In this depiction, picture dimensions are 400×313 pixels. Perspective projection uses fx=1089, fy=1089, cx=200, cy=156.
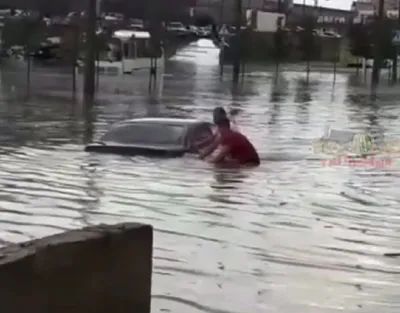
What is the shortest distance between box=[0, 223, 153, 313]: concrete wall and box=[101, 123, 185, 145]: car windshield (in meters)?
13.5

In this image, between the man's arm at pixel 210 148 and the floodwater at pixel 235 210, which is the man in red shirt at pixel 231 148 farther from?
the floodwater at pixel 235 210

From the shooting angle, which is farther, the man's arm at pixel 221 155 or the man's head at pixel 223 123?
the man's head at pixel 223 123

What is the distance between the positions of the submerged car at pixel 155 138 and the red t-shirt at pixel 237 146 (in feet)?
3.49

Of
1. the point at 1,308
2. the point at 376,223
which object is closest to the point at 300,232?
the point at 376,223

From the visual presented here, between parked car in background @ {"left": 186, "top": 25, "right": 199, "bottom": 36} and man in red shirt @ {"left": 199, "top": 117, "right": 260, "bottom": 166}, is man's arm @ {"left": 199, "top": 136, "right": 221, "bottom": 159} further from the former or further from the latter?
parked car in background @ {"left": 186, "top": 25, "right": 199, "bottom": 36}

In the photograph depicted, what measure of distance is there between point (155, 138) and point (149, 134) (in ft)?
0.75

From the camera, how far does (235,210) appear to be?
48.9ft

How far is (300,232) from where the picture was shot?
1327cm

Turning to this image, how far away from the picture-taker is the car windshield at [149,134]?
21172 millimetres

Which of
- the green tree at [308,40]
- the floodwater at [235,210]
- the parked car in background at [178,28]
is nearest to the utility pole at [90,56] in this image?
the floodwater at [235,210]

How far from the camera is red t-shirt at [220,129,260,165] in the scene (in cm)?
1976

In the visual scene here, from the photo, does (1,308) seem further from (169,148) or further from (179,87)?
(179,87)

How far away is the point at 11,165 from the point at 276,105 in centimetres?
1793

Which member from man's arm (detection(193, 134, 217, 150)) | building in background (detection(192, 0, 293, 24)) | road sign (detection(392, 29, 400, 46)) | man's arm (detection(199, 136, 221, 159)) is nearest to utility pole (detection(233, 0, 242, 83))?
road sign (detection(392, 29, 400, 46))
